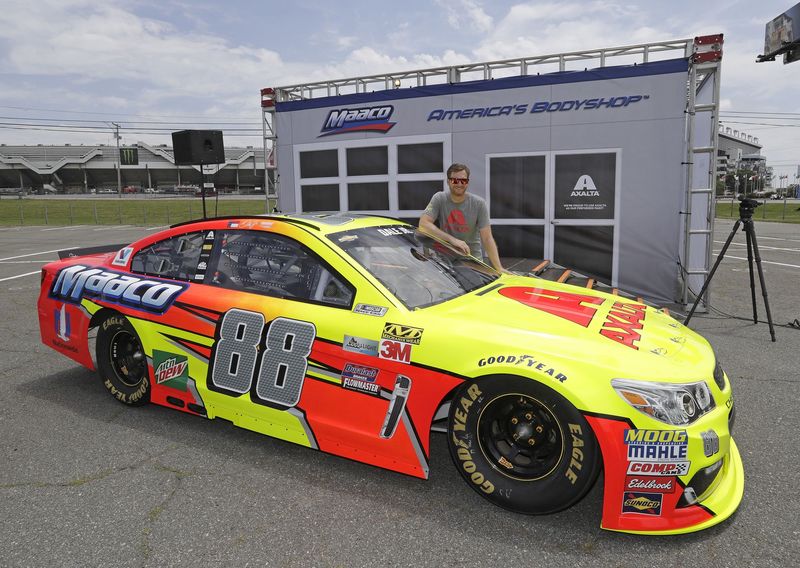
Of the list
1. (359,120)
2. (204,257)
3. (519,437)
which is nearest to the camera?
(519,437)

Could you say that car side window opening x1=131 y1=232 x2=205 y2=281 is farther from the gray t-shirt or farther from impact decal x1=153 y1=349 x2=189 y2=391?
the gray t-shirt

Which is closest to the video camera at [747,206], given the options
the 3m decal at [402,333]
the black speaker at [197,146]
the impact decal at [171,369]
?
the 3m decal at [402,333]

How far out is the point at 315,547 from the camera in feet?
7.54

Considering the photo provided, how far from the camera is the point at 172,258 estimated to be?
3.73m

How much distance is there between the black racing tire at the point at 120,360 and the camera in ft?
12.2

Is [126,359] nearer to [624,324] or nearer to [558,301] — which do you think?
[558,301]

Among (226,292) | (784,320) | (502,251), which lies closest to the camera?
(226,292)

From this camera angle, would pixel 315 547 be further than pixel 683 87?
No

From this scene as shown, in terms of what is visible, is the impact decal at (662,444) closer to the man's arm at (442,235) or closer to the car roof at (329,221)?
the car roof at (329,221)

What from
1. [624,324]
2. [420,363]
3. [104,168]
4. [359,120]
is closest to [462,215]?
[624,324]

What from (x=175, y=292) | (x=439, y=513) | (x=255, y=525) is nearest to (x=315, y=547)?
(x=255, y=525)

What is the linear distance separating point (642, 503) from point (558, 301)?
1203 mm

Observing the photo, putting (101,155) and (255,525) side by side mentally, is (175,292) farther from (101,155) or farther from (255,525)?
(101,155)

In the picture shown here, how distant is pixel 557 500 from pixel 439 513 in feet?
1.87
